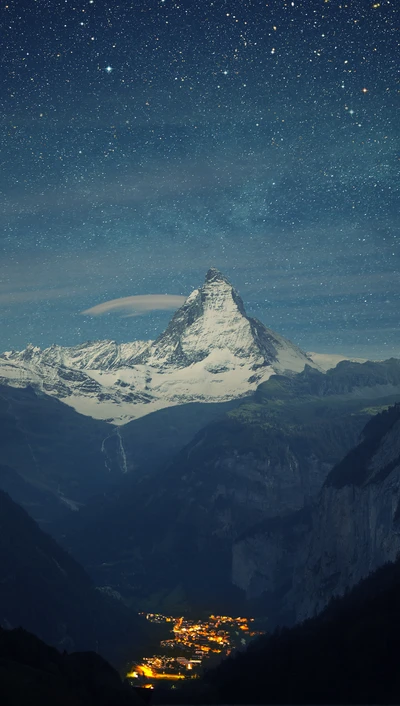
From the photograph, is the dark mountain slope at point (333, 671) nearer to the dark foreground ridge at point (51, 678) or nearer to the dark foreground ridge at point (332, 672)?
the dark foreground ridge at point (332, 672)

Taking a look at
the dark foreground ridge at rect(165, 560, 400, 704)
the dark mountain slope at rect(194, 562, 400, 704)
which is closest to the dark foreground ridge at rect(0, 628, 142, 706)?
the dark foreground ridge at rect(165, 560, 400, 704)

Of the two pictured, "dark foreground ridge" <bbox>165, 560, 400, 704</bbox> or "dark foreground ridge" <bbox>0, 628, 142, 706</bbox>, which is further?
"dark foreground ridge" <bbox>165, 560, 400, 704</bbox>

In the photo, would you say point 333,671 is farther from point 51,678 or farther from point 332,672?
point 51,678

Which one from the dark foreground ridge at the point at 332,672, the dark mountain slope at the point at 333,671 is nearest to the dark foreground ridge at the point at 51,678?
the dark foreground ridge at the point at 332,672

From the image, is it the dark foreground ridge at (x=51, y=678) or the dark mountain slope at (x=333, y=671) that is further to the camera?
the dark mountain slope at (x=333, y=671)

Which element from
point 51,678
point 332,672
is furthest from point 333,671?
point 51,678

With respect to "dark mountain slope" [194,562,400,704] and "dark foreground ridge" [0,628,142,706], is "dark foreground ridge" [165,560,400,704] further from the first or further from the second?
"dark foreground ridge" [0,628,142,706]

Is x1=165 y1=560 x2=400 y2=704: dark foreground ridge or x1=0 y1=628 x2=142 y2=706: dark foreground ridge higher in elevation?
x1=0 y1=628 x2=142 y2=706: dark foreground ridge
